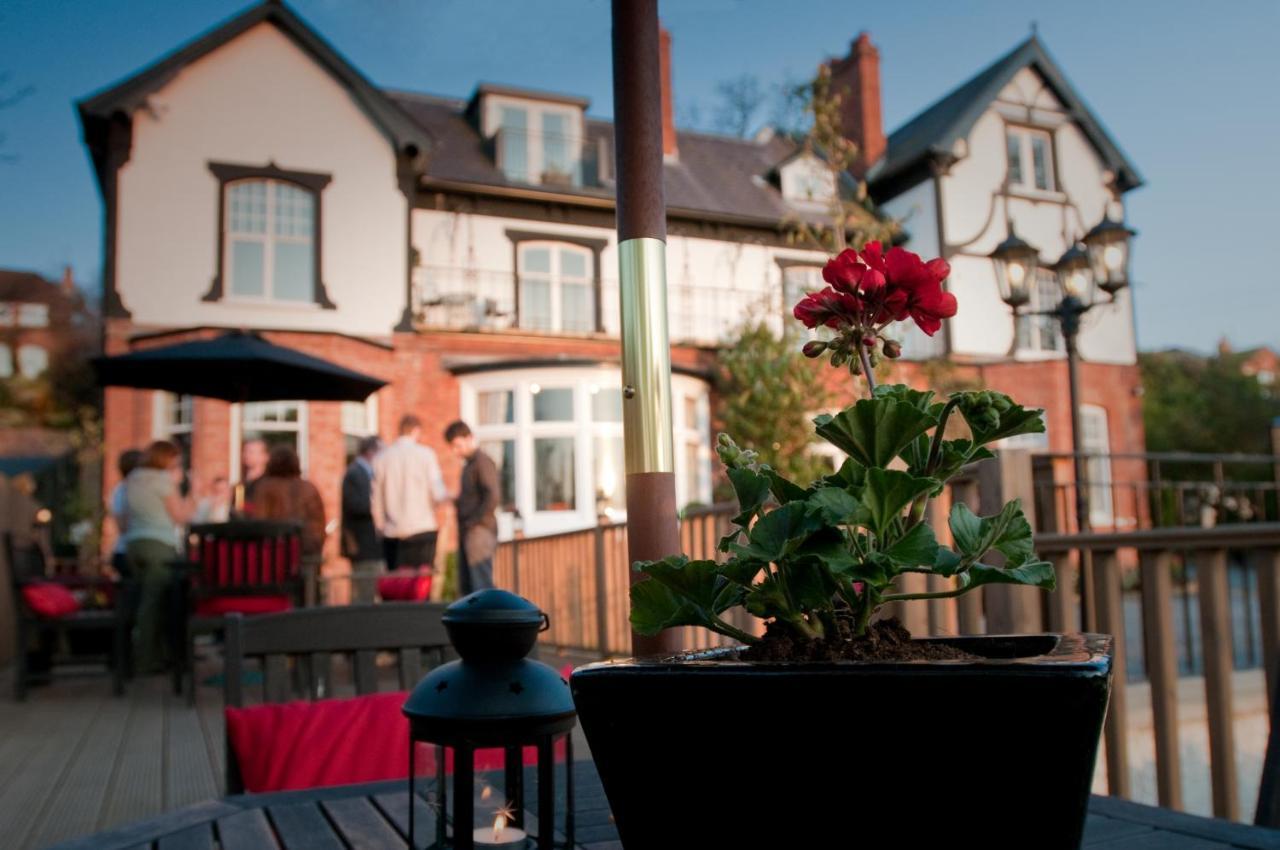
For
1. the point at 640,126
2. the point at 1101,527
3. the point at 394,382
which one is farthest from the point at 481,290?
the point at 640,126

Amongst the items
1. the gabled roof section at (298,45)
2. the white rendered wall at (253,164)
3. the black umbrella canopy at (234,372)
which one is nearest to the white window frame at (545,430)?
the white rendered wall at (253,164)

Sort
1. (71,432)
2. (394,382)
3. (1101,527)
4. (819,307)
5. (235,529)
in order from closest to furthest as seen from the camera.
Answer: (819,307), (235,529), (394,382), (1101,527), (71,432)

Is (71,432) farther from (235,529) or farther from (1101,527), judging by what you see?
(1101,527)

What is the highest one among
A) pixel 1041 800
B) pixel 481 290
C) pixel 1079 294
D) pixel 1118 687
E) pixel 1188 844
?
pixel 481 290

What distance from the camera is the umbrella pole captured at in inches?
39.7

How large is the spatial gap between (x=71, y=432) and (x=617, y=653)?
19159mm

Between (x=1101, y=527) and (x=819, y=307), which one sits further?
(x=1101, y=527)

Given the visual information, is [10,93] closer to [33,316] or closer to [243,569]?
[243,569]

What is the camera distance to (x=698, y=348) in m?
14.5

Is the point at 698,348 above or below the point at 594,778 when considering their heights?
above

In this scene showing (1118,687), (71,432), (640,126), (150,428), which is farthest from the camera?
(71,432)

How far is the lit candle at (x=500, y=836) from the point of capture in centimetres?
97

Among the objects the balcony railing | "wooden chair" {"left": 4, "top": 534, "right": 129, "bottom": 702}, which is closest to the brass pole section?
"wooden chair" {"left": 4, "top": 534, "right": 129, "bottom": 702}

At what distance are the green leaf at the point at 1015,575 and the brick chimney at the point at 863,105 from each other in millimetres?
18101
